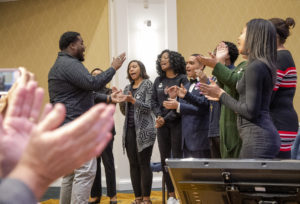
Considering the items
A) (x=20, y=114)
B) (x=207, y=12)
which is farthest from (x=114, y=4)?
(x=20, y=114)

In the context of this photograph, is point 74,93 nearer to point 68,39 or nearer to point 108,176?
point 68,39

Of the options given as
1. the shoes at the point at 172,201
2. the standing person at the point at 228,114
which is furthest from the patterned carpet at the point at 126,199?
the standing person at the point at 228,114

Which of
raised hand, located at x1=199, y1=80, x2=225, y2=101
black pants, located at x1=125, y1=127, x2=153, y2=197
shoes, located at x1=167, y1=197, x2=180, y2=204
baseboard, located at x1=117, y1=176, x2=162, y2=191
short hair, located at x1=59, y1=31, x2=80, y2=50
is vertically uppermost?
short hair, located at x1=59, y1=31, x2=80, y2=50

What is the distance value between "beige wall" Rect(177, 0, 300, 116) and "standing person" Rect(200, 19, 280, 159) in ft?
12.1

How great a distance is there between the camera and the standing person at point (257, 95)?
1767mm

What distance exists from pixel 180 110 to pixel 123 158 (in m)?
2.18

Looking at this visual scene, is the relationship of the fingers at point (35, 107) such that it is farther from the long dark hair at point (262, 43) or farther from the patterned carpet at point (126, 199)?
the patterned carpet at point (126, 199)

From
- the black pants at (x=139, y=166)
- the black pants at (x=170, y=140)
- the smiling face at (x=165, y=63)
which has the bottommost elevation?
the black pants at (x=139, y=166)

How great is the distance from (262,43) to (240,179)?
0.88m

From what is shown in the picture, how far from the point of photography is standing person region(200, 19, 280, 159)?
1767 mm

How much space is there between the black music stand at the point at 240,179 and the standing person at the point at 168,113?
2.38m

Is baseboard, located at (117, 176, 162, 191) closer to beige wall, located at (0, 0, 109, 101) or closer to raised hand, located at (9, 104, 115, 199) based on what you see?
beige wall, located at (0, 0, 109, 101)

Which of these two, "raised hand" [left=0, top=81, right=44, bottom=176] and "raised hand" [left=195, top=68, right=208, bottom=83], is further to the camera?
"raised hand" [left=195, top=68, right=208, bottom=83]

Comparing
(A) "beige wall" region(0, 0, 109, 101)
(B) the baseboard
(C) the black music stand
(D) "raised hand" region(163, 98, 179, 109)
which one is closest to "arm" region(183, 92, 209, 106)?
(D) "raised hand" region(163, 98, 179, 109)
